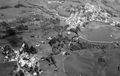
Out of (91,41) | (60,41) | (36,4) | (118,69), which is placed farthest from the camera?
(36,4)

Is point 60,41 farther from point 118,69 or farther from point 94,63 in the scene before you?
point 118,69

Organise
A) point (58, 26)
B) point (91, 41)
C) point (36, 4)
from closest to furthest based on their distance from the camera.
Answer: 1. point (91, 41)
2. point (58, 26)
3. point (36, 4)

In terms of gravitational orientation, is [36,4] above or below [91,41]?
above

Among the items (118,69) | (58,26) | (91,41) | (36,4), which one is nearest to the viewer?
(118,69)

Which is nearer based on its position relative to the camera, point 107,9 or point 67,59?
point 67,59

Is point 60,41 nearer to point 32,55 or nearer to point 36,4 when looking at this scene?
point 32,55

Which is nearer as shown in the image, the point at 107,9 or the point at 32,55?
the point at 32,55

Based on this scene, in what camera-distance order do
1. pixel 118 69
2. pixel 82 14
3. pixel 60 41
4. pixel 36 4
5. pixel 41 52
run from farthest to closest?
pixel 36 4
pixel 82 14
pixel 60 41
pixel 41 52
pixel 118 69

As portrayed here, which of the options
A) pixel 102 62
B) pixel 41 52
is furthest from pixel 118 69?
pixel 41 52

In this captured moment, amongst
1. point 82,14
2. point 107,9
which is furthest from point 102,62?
point 107,9
